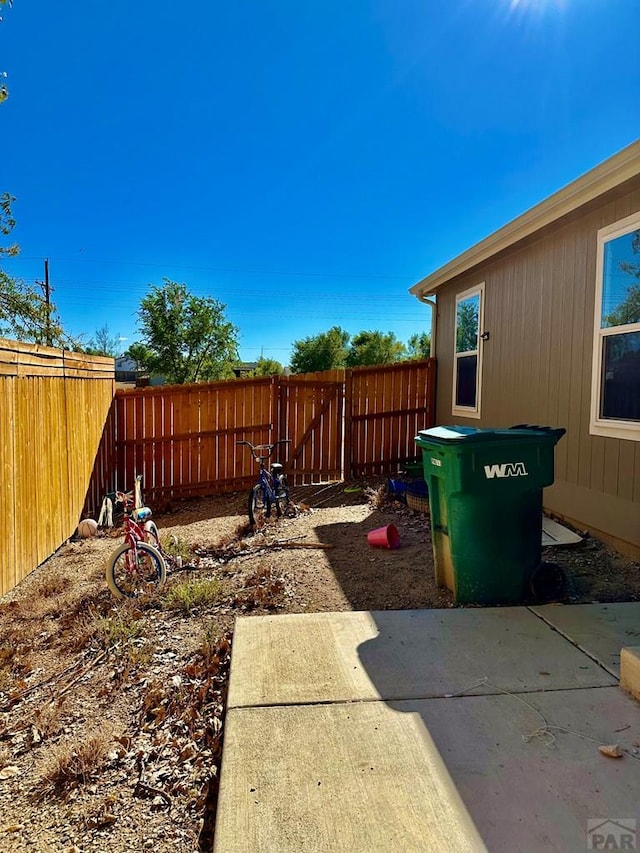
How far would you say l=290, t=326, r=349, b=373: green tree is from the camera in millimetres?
31906

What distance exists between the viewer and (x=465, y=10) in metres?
5.94

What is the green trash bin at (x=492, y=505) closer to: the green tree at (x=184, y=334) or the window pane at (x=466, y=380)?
the window pane at (x=466, y=380)

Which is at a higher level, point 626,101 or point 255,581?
point 626,101

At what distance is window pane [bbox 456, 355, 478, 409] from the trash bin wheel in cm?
398

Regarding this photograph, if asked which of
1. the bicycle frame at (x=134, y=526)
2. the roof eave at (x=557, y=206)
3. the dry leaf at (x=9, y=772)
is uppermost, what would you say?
the roof eave at (x=557, y=206)

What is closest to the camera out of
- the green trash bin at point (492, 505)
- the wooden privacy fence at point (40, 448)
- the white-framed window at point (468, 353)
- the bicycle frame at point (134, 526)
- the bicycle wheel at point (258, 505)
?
the green trash bin at point (492, 505)

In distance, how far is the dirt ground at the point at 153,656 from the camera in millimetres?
1842

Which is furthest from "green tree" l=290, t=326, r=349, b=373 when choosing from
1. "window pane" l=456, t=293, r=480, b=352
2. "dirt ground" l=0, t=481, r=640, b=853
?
"dirt ground" l=0, t=481, r=640, b=853

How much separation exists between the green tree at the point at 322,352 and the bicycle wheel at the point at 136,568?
27492mm

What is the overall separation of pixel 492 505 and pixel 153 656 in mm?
2320

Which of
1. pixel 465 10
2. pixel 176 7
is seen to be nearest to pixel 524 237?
pixel 465 10

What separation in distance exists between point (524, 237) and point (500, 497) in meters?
3.56

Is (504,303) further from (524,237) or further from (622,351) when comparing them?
(622,351)

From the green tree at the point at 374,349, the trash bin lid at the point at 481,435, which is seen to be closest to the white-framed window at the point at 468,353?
the trash bin lid at the point at 481,435
